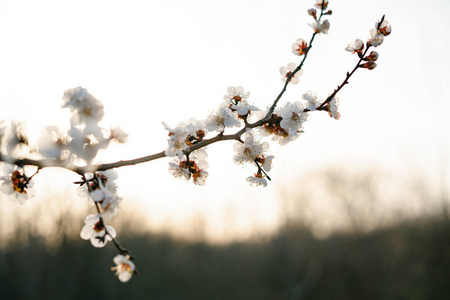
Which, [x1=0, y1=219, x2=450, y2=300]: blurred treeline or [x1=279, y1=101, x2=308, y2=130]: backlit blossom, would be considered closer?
[x1=279, y1=101, x2=308, y2=130]: backlit blossom

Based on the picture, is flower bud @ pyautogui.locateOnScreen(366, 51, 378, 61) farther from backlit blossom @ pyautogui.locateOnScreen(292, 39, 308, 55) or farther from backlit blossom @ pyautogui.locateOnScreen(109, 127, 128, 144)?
backlit blossom @ pyautogui.locateOnScreen(109, 127, 128, 144)

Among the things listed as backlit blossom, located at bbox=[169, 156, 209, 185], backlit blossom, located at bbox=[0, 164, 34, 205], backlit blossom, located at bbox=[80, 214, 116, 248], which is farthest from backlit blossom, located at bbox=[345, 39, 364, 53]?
backlit blossom, located at bbox=[0, 164, 34, 205]

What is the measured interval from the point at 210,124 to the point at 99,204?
20.0 inches

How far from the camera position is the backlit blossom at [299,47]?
141 cm

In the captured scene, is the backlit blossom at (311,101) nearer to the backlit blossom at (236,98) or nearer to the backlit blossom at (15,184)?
the backlit blossom at (236,98)

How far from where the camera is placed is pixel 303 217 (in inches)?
541

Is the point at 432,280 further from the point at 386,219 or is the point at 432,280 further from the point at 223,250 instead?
the point at 223,250

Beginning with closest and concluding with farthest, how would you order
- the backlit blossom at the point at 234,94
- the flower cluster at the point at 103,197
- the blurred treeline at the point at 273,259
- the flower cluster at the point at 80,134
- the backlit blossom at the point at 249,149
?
1. the flower cluster at the point at 80,134
2. the flower cluster at the point at 103,197
3. the backlit blossom at the point at 249,149
4. the backlit blossom at the point at 234,94
5. the blurred treeline at the point at 273,259

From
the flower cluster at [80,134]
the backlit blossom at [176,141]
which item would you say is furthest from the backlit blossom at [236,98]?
the flower cluster at [80,134]

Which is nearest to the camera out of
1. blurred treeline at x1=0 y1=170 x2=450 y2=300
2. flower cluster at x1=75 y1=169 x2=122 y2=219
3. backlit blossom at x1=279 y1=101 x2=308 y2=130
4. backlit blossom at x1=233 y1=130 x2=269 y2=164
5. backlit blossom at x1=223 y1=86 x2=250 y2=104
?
flower cluster at x1=75 y1=169 x2=122 y2=219

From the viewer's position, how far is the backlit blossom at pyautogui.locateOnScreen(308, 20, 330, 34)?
4.32 feet

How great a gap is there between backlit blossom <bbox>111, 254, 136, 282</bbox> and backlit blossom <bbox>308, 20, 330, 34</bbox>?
107 cm

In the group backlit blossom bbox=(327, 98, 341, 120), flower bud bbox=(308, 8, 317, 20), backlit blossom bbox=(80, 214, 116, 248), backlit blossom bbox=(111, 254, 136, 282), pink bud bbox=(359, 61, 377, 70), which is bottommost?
backlit blossom bbox=(111, 254, 136, 282)

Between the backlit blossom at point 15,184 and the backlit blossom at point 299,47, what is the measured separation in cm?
111
